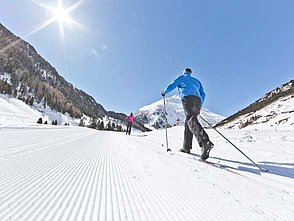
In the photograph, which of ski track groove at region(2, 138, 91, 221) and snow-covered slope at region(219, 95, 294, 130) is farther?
snow-covered slope at region(219, 95, 294, 130)

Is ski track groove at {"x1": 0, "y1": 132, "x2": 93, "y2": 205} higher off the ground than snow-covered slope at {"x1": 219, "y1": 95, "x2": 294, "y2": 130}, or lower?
lower

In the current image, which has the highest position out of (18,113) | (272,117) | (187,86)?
(272,117)

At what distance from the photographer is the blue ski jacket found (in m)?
4.96

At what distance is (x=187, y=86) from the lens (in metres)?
5.02

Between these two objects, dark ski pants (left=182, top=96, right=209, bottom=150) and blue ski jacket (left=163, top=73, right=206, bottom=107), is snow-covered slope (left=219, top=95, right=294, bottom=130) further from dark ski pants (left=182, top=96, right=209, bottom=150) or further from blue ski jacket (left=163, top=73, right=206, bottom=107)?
dark ski pants (left=182, top=96, right=209, bottom=150)

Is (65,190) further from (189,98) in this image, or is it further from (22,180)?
(189,98)

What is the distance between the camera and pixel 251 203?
5.41 feet

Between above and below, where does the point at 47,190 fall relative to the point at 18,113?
below

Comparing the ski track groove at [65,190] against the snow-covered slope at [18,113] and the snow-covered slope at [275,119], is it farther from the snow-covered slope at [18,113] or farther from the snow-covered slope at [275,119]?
the snow-covered slope at [275,119]

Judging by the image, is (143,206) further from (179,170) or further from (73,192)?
(179,170)

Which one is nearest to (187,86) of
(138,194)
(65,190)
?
(138,194)

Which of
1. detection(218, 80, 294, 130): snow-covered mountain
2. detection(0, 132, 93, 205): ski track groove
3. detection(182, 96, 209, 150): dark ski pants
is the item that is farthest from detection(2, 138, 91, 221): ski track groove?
detection(218, 80, 294, 130): snow-covered mountain

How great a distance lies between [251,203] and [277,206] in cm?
19

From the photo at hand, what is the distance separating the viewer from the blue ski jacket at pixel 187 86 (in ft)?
16.3
